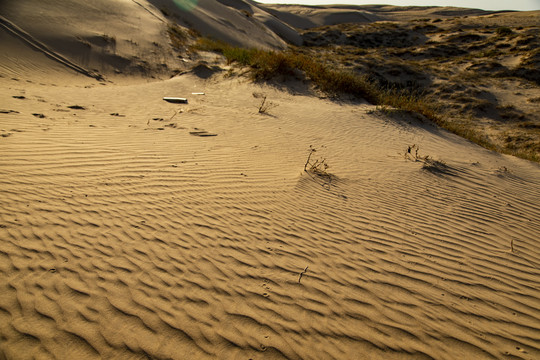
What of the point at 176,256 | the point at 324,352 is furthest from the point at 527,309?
the point at 176,256

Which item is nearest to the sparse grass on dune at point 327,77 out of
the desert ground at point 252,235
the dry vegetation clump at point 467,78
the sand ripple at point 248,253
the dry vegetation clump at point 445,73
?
the dry vegetation clump at point 445,73

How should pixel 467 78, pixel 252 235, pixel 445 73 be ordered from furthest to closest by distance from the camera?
pixel 445 73 → pixel 467 78 → pixel 252 235

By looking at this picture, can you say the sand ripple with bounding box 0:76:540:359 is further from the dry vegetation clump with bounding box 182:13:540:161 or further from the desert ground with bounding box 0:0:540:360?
the dry vegetation clump with bounding box 182:13:540:161

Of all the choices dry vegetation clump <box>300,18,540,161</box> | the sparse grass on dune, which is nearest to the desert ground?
the sparse grass on dune

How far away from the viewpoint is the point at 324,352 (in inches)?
77.3

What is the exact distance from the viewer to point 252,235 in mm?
3070

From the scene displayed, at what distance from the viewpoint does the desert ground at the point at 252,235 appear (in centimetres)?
204

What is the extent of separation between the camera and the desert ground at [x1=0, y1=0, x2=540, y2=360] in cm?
204

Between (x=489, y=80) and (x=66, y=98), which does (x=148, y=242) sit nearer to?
(x=66, y=98)

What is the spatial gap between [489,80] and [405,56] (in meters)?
8.63

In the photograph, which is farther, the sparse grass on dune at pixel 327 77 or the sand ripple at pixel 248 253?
the sparse grass on dune at pixel 327 77

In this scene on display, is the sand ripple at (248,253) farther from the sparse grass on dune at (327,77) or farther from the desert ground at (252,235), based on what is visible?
the sparse grass on dune at (327,77)

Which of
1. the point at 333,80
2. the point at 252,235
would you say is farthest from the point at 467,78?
the point at 252,235

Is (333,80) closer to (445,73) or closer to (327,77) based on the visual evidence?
(327,77)
